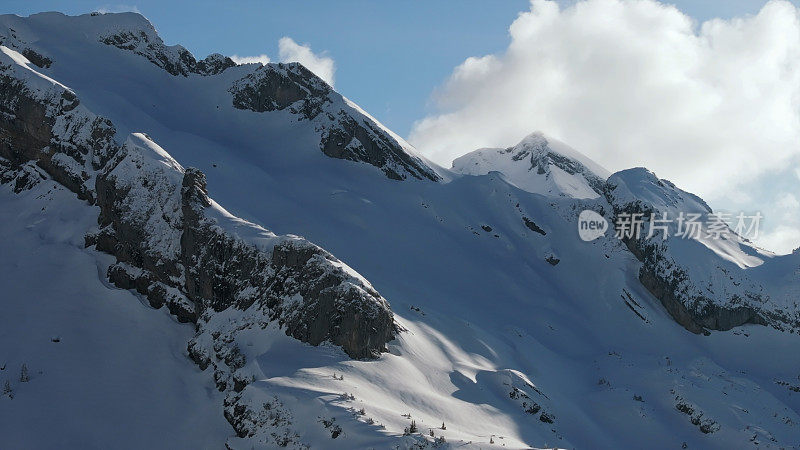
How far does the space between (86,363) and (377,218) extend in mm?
26476

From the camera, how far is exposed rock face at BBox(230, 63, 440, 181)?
2247 inches

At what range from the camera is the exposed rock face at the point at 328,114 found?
5706cm

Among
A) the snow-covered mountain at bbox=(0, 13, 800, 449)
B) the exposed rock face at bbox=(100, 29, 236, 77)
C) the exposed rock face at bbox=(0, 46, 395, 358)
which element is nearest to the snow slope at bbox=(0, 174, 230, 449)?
the snow-covered mountain at bbox=(0, 13, 800, 449)

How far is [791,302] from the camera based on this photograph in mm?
48844

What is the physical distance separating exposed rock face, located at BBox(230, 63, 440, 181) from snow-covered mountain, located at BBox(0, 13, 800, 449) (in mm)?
241

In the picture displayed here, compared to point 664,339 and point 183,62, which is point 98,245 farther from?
point 183,62

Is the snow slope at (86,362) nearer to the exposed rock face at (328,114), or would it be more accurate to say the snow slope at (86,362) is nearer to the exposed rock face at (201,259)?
the exposed rock face at (201,259)

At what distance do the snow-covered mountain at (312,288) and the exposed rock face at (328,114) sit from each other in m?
0.24

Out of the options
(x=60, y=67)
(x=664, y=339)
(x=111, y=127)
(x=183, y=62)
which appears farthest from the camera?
(x=183, y=62)

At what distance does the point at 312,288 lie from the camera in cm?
2277

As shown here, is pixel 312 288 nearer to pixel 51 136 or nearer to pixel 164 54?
pixel 51 136

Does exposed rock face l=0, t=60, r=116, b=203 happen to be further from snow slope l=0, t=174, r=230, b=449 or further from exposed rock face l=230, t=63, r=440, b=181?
exposed rock face l=230, t=63, r=440, b=181

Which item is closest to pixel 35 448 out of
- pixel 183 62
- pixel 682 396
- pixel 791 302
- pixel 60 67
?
pixel 682 396

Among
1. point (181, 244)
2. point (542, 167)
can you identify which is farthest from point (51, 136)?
point (542, 167)
